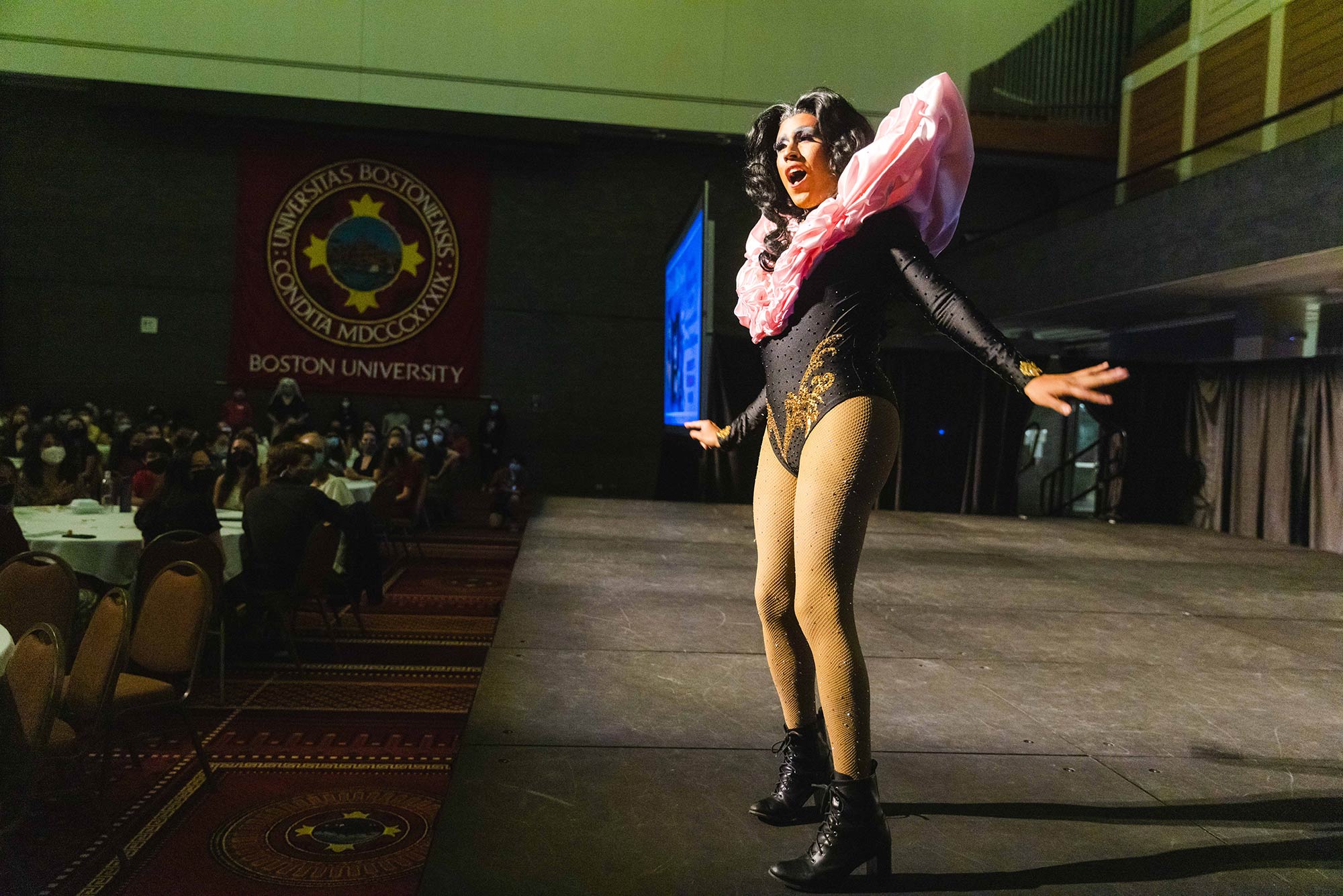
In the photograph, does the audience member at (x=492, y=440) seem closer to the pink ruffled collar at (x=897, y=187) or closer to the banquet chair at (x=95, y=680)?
the banquet chair at (x=95, y=680)

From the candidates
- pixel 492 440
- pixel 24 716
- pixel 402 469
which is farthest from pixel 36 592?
pixel 492 440

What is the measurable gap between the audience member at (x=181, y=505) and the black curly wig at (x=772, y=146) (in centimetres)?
290

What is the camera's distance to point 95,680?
2465mm

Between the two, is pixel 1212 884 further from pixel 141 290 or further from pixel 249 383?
pixel 141 290

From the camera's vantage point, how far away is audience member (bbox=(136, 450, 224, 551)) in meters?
3.85

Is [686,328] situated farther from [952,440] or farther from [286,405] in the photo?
[286,405]

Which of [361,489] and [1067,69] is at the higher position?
[1067,69]

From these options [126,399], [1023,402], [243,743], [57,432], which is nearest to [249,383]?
[126,399]

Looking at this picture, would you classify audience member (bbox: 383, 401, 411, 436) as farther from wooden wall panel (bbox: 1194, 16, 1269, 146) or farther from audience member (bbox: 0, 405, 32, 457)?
wooden wall panel (bbox: 1194, 16, 1269, 146)

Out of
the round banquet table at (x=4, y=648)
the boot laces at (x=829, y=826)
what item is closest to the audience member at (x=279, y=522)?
the round banquet table at (x=4, y=648)

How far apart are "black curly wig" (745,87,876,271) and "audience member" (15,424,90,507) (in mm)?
4504

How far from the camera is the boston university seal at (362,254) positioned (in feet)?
40.0

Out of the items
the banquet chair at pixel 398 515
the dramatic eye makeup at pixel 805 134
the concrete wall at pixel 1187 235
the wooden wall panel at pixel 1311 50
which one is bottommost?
the banquet chair at pixel 398 515

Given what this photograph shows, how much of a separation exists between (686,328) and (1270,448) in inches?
237
